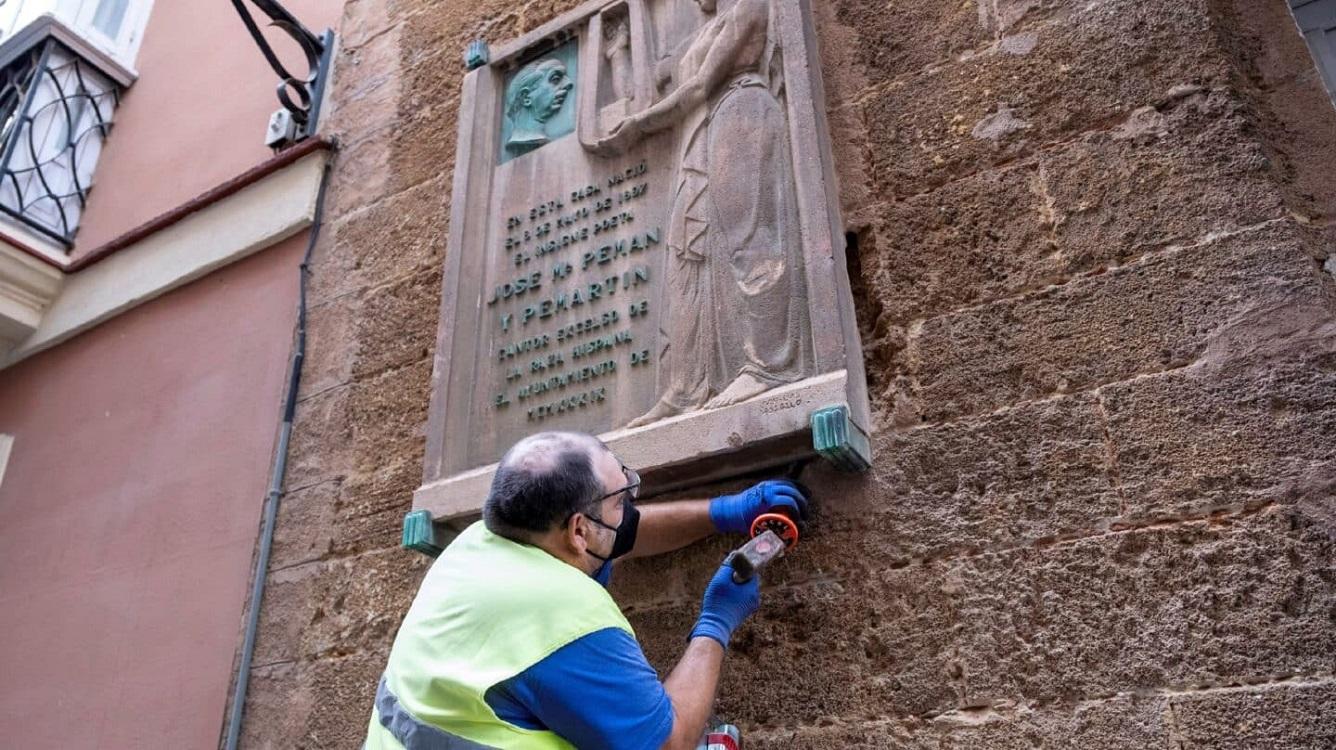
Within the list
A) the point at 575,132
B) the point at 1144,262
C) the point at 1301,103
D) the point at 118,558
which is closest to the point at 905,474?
the point at 1144,262

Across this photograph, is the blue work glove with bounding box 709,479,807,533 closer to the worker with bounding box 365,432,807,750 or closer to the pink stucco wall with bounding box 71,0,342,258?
the worker with bounding box 365,432,807,750

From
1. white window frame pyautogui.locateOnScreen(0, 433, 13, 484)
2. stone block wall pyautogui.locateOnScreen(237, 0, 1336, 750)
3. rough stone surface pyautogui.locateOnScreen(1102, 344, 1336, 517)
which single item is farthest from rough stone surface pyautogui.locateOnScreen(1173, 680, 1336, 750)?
white window frame pyautogui.locateOnScreen(0, 433, 13, 484)

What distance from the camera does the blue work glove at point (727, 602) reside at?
7.09 ft

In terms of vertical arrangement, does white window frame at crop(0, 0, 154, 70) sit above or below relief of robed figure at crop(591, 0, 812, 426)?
above

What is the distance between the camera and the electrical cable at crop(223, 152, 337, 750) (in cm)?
339

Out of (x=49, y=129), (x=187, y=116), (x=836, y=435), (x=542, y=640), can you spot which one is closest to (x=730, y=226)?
(x=836, y=435)

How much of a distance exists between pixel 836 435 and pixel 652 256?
0.93 meters

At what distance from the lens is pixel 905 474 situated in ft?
7.96

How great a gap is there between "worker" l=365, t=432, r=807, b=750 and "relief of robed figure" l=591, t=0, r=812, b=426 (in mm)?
545

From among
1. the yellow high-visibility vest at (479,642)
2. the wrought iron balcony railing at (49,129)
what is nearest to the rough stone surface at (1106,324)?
the yellow high-visibility vest at (479,642)

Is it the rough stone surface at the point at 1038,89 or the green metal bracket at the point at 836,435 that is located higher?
the rough stone surface at the point at 1038,89

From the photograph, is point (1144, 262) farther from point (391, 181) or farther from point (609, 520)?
point (391, 181)

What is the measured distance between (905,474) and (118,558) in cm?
332

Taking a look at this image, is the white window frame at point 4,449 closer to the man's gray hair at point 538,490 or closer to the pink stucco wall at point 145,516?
the pink stucco wall at point 145,516
